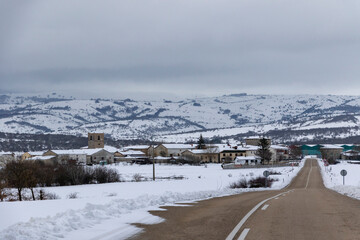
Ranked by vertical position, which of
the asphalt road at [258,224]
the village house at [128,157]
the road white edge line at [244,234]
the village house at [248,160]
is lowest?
the village house at [248,160]

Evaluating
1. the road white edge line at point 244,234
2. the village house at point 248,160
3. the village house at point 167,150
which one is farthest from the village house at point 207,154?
the road white edge line at point 244,234

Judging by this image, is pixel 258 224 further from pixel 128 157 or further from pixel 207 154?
pixel 207 154

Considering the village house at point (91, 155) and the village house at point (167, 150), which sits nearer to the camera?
the village house at point (91, 155)

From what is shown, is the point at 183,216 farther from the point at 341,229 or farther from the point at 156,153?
the point at 156,153

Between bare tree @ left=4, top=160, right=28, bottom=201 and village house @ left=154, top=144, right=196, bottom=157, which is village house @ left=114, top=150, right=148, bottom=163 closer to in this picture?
village house @ left=154, top=144, right=196, bottom=157

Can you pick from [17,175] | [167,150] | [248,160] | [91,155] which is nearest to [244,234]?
[17,175]

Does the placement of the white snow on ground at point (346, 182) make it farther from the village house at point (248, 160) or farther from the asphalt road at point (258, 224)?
the village house at point (248, 160)

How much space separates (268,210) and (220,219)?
3.51 meters

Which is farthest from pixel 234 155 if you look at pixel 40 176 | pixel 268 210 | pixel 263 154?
pixel 268 210

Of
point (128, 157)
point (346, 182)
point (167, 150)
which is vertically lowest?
point (346, 182)

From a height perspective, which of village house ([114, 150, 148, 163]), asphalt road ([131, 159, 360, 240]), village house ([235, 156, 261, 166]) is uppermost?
asphalt road ([131, 159, 360, 240])

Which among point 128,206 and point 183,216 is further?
point 128,206

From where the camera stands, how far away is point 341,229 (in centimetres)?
1307

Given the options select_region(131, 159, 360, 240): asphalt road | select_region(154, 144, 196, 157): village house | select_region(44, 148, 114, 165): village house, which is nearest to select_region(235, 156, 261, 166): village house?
select_region(154, 144, 196, 157): village house
